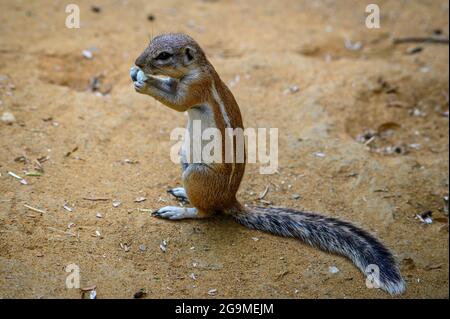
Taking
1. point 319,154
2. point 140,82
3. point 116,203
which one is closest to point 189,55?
point 140,82

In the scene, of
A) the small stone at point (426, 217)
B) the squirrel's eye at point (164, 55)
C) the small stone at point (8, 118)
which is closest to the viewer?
the squirrel's eye at point (164, 55)


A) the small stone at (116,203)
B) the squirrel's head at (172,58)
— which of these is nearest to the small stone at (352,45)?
the squirrel's head at (172,58)

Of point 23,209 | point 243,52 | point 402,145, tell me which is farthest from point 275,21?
point 23,209

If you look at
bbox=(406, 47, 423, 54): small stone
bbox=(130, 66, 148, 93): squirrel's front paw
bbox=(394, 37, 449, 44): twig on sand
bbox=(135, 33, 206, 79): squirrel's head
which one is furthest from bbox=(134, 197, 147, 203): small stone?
bbox=(394, 37, 449, 44): twig on sand

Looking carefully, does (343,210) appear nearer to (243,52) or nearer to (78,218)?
(78,218)

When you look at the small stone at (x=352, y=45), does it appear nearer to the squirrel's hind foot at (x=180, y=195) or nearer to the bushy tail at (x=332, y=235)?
the bushy tail at (x=332, y=235)

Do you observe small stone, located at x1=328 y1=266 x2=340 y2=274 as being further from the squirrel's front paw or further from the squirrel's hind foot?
the squirrel's front paw
